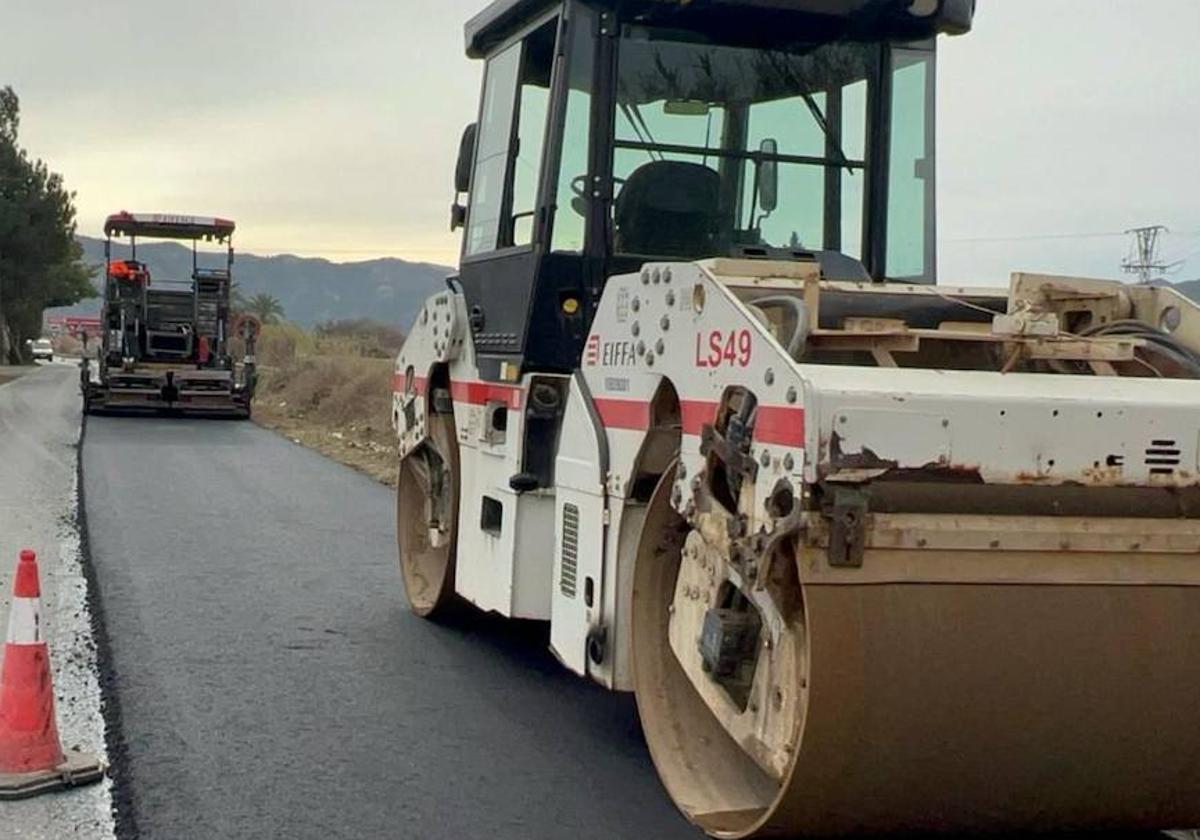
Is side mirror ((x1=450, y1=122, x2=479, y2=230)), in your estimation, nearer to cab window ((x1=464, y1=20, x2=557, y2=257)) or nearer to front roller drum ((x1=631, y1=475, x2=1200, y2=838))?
cab window ((x1=464, y1=20, x2=557, y2=257))

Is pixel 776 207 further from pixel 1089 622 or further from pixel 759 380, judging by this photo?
pixel 1089 622

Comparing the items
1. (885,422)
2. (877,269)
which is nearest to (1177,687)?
(885,422)

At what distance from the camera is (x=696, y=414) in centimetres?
404

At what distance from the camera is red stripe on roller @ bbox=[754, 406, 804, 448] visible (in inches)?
133

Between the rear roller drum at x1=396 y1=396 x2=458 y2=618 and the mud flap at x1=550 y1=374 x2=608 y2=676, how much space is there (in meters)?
1.80

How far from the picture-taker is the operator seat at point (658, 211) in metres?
5.63

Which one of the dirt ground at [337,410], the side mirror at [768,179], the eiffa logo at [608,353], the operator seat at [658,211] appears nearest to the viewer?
the eiffa logo at [608,353]

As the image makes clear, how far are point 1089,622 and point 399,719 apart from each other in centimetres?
308

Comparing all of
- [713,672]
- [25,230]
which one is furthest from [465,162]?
[25,230]

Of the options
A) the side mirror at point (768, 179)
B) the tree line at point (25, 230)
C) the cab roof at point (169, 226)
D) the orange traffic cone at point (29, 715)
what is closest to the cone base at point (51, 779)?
the orange traffic cone at point (29, 715)

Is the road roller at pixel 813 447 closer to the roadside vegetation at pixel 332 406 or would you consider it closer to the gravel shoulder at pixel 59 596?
the gravel shoulder at pixel 59 596

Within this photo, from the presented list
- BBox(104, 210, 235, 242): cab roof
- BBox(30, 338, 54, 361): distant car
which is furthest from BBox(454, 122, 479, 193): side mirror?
BBox(30, 338, 54, 361): distant car

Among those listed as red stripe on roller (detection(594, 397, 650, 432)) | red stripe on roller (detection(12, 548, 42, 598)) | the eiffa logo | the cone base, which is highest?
the eiffa logo

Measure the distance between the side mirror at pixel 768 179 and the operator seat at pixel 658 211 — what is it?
276 millimetres
